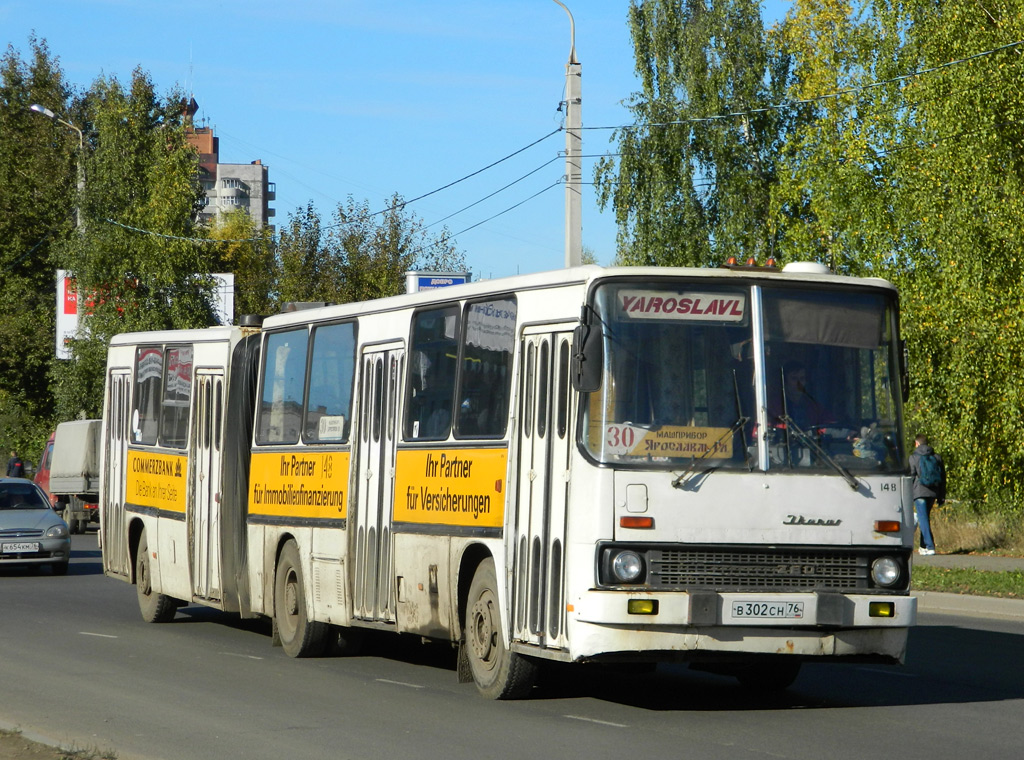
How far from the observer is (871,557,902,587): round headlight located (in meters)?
10.5

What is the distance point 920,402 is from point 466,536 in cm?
1810

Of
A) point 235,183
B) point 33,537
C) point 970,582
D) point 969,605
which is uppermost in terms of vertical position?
point 235,183

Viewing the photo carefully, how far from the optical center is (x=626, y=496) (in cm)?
1009

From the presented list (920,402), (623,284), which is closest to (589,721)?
(623,284)

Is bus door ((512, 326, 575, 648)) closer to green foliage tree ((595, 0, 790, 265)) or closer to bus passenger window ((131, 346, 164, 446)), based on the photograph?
bus passenger window ((131, 346, 164, 446))

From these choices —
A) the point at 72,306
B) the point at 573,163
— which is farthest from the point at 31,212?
the point at 573,163

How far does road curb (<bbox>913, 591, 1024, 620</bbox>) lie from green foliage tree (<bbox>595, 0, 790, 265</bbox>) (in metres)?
29.9

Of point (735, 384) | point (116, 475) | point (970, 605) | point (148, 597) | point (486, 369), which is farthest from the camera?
point (116, 475)

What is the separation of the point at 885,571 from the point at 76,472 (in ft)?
98.7

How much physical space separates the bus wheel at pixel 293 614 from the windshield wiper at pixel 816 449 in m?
5.88

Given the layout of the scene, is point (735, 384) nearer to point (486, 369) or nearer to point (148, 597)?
point (486, 369)

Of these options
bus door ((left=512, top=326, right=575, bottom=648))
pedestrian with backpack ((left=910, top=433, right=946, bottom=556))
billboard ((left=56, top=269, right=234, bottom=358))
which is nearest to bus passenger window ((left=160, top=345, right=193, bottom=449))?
bus door ((left=512, top=326, right=575, bottom=648))

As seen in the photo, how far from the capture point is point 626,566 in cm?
1005

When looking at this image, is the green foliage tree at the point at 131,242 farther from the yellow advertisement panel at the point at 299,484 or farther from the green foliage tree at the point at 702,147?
the yellow advertisement panel at the point at 299,484
